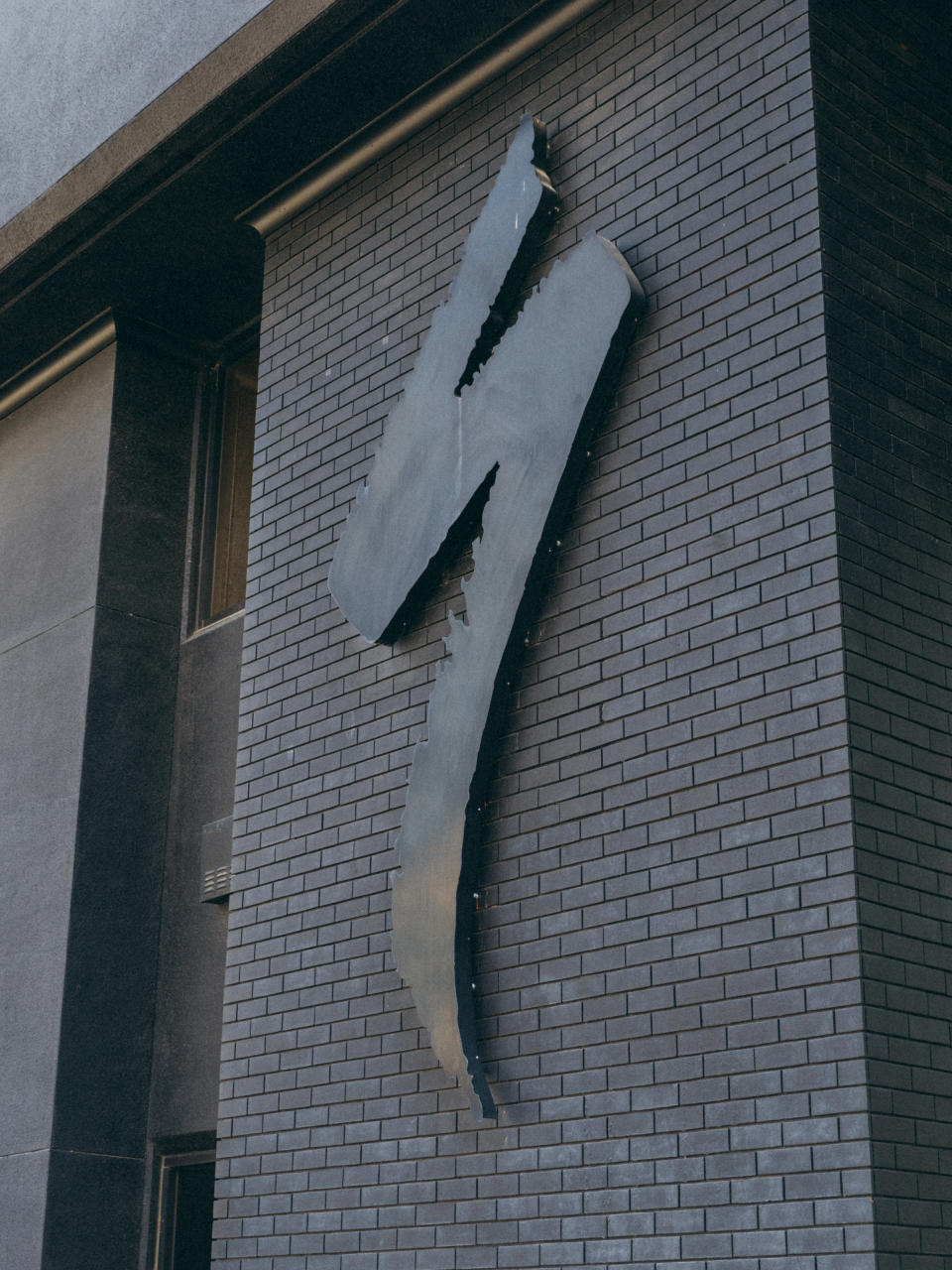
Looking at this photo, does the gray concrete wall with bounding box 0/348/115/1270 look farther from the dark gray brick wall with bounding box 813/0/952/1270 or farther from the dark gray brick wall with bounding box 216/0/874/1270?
the dark gray brick wall with bounding box 813/0/952/1270

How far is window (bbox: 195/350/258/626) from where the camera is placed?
357 inches

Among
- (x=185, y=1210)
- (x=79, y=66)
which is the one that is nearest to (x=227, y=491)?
(x=79, y=66)

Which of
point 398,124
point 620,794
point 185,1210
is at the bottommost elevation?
point 185,1210

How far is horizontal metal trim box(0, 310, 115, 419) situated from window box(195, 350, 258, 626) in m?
0.70

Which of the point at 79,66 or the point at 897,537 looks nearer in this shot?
the point at 897,537

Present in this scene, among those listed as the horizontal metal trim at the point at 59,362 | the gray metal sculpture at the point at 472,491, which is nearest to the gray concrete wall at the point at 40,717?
the horizontal metal trim at the point at 59,362

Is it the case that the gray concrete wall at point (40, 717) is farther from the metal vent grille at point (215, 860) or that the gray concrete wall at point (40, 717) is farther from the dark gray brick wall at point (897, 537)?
the dark gray brick wall at point (897, 537)

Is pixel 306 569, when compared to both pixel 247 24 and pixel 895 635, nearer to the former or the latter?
pixel 247 24

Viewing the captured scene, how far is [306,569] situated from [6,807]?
8.55 ft

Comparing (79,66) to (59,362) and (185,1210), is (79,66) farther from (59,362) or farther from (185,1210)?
(185,1210)

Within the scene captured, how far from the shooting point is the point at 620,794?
5520 mm

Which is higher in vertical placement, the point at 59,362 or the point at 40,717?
the point at 59,362

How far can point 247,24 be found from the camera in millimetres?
7262

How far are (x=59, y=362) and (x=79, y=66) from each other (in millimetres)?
1756
